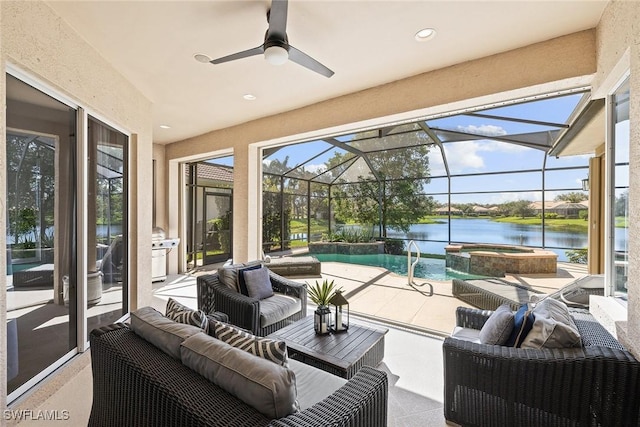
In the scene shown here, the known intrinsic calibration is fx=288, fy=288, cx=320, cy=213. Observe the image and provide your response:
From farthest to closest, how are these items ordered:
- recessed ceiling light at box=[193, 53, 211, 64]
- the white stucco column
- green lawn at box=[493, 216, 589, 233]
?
green lawn at box=[493, 216, 589, 233]
the white stucco column
recessed ceiling light at box=[193, 53, 211, 64]

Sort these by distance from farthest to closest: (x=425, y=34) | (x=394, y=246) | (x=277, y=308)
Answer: (x=394, y=246) < (x=277, y=308) < (x=425, y=34)

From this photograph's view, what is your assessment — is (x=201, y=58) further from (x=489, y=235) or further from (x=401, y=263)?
(x=489, y=235)

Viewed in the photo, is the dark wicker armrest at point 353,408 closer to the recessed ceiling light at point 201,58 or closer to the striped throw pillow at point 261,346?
the striped throw pillow at point 261,346

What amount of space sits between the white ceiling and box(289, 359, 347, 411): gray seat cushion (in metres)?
2.57

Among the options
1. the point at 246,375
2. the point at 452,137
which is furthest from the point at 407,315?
the point at 452,137

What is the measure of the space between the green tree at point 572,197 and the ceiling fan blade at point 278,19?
7.78 m

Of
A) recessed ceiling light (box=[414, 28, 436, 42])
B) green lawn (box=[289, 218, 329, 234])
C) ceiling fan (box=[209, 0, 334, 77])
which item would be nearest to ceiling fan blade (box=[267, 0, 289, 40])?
ceiling fan (box=[209, 0, 334, 77])

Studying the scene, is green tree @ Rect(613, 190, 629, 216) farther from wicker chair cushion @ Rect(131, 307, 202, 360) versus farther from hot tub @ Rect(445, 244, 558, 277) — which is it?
hot tub @ Rect(445, 244, 558, 277)

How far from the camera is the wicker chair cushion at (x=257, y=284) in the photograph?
10.8 ft

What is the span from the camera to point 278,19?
2.03 m

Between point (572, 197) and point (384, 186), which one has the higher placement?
point (384, 186)

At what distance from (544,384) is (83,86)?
4091 mm

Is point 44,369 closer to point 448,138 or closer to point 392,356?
point 392,356

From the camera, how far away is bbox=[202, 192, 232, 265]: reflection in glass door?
7.13 meters
